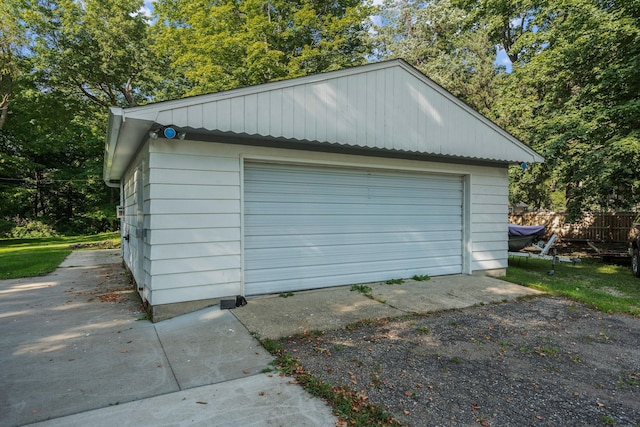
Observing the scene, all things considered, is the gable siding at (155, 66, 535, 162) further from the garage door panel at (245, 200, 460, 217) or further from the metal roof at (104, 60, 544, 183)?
the garage door panel at (245, 200, 460, 217)

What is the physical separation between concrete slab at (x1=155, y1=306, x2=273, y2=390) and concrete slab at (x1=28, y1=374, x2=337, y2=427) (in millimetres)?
224

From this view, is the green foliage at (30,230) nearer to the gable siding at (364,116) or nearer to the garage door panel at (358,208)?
the garage door panel at (358,208)

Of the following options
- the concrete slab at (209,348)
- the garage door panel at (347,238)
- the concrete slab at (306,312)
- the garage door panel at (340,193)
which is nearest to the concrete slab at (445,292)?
the concrete slab at (306,312)

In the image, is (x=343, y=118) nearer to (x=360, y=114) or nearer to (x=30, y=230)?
(x=360, y=114)

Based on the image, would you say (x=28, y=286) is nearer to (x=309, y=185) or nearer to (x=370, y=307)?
(x=309, y=185)

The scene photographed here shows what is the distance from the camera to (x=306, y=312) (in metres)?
4.55

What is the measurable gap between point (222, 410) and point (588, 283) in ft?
24.9

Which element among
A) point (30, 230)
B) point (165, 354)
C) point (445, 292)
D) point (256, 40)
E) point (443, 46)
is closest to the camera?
point (165, 354)

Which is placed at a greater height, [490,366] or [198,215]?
[198,215]

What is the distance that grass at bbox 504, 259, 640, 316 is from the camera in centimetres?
535

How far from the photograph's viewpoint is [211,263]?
465 cm

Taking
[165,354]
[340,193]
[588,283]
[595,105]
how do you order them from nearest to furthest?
[165,354]
[340,193]
[588,283]
[595,105]

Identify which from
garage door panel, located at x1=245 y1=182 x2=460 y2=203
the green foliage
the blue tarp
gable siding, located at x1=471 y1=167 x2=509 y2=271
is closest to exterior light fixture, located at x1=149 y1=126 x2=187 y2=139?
garage door panel, located at x1=245 y1=182 x2=460 y2=203

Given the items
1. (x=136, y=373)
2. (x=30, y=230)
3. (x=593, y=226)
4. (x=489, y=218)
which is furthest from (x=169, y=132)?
(x=30, y=230)
